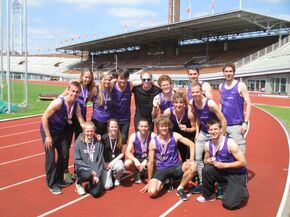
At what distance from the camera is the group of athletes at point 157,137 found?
4445 mm

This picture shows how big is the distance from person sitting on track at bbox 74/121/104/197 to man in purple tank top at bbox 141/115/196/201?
0.74 metres

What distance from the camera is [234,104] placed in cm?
490

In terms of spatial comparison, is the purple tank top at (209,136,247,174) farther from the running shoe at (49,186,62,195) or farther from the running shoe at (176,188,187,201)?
the running shoe at (49,186,62,195)

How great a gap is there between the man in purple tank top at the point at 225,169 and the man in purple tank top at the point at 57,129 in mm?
2016

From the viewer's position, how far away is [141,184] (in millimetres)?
5227

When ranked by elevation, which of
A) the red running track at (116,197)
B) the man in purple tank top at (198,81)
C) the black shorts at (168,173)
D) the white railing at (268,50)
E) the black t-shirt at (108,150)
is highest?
the white railing at (268,50)

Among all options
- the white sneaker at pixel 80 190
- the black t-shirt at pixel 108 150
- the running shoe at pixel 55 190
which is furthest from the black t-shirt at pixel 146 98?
the running shoe at pixel 55 190

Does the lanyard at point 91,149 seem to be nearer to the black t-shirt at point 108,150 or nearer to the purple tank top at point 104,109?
the black t-shirt at point 108,150

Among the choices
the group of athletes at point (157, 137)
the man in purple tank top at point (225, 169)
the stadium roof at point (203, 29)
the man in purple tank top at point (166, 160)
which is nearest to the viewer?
the man in purple tank top at point (225, 169)

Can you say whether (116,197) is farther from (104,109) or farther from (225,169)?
(225,169)

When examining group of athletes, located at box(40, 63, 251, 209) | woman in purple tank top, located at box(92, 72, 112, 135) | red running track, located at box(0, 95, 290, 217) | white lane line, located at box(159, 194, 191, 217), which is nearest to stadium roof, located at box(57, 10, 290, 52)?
red running track, located at box(0, 95, 290, 217)

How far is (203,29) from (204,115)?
3736 cm

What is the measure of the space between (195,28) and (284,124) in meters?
29.8

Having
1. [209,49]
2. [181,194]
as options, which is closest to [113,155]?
[181,194]
